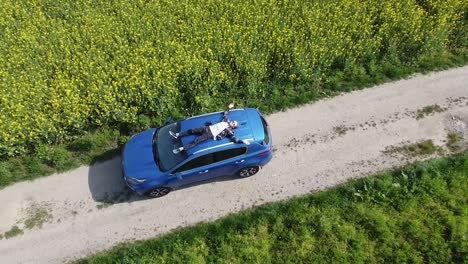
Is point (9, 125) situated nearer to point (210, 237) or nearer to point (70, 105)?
point (70, 105)

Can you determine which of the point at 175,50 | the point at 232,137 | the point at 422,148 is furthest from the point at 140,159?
the point at 422,148

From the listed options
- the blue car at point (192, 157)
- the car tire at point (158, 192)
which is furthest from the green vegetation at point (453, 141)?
the car tire at point (158, 192)

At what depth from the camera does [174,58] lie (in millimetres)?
14719

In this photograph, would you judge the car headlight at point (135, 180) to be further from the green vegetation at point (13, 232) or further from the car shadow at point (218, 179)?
the green vegetation at point (13, 232)

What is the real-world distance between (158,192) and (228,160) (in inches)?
104

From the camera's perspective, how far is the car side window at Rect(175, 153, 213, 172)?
11.1m

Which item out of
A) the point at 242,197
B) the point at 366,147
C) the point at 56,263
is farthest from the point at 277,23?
the point at 56,263

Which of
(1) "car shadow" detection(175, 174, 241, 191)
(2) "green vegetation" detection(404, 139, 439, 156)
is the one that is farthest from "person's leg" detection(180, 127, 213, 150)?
(2) "green vegetation" detection(404, 139, 439, 156)

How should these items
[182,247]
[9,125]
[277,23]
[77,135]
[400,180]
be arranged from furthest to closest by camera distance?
1. [277,23]
2. [77,135]
3. [9,125]
4. [400,180]
5. [182,247]

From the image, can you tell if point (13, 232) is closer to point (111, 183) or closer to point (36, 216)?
point (36, 216)

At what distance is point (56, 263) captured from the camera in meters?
11.1

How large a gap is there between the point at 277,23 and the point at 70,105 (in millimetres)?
9348

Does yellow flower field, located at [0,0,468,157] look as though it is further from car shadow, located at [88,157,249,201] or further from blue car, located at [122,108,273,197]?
blue car, located at [122,108,273,197]

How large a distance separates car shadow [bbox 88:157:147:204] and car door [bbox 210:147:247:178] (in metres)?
2.91
